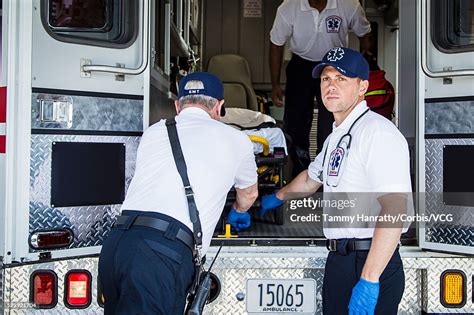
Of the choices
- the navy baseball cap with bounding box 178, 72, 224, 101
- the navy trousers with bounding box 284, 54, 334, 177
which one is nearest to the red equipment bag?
the navy trousers with bounding box 284, 54, 334, 177

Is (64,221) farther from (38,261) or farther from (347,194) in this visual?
(347,194)

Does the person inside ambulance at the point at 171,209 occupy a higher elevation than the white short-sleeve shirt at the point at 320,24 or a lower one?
lower

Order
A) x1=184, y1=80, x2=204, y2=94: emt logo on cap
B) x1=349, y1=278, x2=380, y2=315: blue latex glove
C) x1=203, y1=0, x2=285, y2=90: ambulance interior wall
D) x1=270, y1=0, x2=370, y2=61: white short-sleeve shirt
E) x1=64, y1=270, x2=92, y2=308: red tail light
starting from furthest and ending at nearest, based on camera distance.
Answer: x1=203, y1=0, x2=285, y2=90: ambulance interior wall → x1=270, y1=0, x2=370, y2=61: white short-sleeve shirt → x1=64, y1=270, x2=92, y2=308: red tail light → x1=184, y1=80, x2=204, y2=94: emt logo on cap → x1=349, y1=278, x2=380, y2=315: blue latex glove

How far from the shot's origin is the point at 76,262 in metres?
2.92

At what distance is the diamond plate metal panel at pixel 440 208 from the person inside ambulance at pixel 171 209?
0.99 m

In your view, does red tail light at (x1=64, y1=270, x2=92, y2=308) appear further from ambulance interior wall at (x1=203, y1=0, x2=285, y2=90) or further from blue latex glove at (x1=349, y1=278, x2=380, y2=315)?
ambulance interior wall at (x1=203, y1=0, x2=285, y2=90)

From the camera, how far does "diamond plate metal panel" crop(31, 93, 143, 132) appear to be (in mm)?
2812

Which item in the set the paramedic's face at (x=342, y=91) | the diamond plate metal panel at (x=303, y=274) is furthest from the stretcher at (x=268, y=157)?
the paramedic's face at (x=342, y=91)

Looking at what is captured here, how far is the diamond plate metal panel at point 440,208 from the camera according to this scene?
305 centimetres

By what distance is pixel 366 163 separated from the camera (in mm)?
2447

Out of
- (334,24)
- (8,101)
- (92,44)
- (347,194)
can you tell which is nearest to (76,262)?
(8,101)

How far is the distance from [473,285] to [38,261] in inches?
80.4

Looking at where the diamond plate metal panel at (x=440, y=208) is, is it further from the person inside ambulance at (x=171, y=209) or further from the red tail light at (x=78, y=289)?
the red tail light at (x=78, y=289)

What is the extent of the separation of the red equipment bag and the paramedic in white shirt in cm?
47
